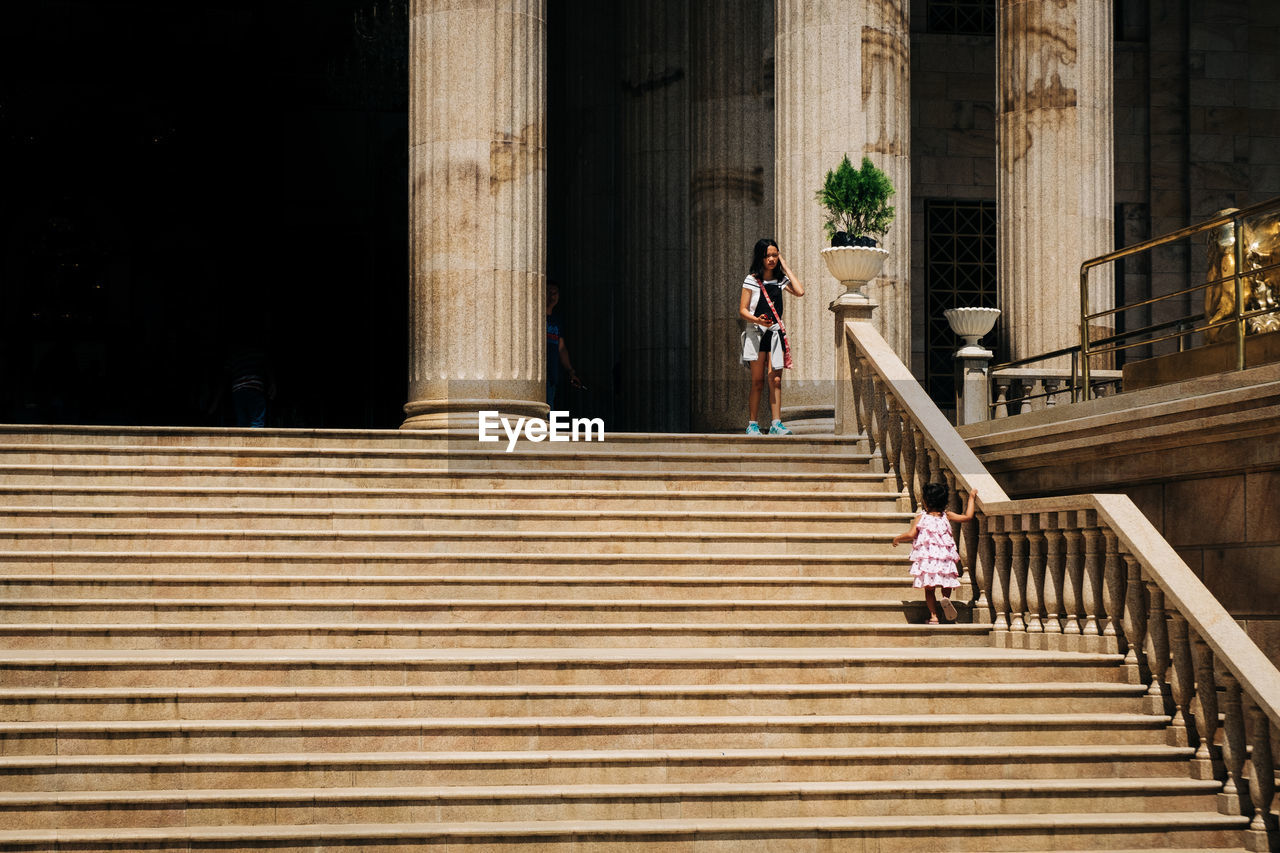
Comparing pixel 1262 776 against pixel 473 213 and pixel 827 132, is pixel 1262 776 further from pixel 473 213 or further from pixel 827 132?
pixel 827 132

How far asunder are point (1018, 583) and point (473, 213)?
725cm

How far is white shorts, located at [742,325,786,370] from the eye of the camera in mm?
15328

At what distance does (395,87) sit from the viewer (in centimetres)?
2539

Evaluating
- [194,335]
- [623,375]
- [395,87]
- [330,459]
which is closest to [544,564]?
[330,459]

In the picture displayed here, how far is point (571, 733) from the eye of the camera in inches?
352

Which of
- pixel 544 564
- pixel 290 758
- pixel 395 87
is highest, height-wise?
pixel 395 87

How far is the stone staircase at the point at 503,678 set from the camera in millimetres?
8305

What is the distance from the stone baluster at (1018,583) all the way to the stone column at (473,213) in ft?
20.0

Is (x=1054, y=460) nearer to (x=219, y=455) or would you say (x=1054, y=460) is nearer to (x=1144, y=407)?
(x=1144, y=407)

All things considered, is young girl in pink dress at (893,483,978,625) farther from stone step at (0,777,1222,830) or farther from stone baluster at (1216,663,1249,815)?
stone baluster at (1216,663,1249,815)

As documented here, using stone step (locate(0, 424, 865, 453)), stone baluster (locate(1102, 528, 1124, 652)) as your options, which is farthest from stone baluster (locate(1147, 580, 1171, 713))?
stone step (locate(0, 424, 865, 453))

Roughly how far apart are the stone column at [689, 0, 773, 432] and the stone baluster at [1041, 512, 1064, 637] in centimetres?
1006

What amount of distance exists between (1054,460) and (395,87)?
52.0ft

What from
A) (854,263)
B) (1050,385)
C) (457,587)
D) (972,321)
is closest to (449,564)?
(457,587)
